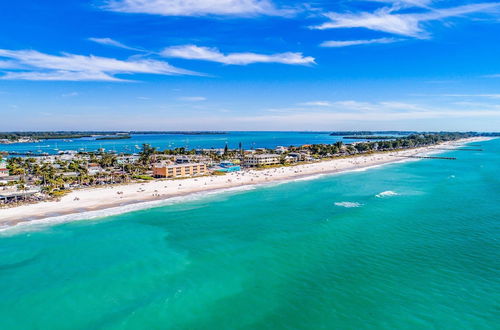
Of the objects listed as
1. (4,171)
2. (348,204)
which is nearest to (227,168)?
(348,204)

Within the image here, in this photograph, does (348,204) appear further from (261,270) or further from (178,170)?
(178,170)

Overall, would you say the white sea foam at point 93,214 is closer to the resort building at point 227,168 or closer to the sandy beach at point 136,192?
the sandy beach at point 136,192

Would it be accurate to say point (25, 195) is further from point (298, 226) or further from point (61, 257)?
point (298, 226)

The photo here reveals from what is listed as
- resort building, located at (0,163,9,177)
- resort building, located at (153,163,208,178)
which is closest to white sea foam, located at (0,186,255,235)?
resort building, located at (153,163,208,178)

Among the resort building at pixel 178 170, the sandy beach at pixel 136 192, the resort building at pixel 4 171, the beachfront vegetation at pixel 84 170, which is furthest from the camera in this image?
the resort building at pixel 4 171

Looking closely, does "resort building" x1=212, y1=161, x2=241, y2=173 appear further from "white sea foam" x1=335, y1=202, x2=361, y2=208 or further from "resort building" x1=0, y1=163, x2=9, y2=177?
"resort building" x1=0, y1=163, x2=9, y2=177

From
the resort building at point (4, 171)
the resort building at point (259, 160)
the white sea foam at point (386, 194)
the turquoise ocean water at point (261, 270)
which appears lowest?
the turquoise ocean water at point (261, 270)

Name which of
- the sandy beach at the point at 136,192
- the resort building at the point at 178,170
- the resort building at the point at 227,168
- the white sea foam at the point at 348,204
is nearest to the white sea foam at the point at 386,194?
the white sea foam at the point at 348,204

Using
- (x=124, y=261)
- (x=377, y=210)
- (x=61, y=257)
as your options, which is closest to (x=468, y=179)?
(x=377, y=210)
